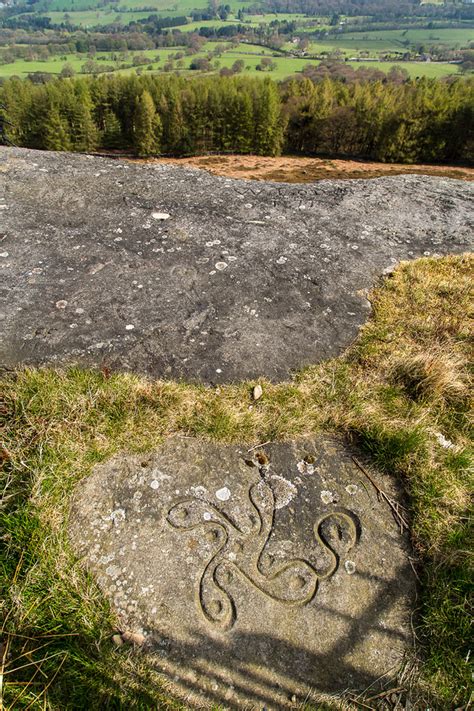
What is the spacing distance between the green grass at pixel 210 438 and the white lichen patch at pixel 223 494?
0.44 m

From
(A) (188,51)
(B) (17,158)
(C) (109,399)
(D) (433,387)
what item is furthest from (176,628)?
(A) (188,51)

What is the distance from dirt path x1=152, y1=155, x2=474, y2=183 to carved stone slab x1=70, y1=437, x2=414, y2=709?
16233mm

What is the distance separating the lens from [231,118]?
32938mm

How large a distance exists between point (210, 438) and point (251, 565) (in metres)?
0.98

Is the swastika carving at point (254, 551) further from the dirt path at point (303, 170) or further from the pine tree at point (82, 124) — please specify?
the pine tree at point (82, 124)

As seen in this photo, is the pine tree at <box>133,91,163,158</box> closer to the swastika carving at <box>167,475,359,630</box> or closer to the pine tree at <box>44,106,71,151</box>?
the pine tree at <box>44,106,71,151</box>

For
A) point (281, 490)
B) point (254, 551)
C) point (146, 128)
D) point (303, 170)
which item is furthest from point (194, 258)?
point (146, 128)

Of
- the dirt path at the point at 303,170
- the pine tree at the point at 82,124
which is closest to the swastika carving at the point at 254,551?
the dirt path at the point at 303,170

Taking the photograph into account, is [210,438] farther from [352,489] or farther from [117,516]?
[352,489]

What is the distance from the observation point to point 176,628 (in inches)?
89.4

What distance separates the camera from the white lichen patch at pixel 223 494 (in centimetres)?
286

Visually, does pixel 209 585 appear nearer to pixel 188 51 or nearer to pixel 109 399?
pixel 109 399

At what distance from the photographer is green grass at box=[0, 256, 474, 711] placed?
2076 mm

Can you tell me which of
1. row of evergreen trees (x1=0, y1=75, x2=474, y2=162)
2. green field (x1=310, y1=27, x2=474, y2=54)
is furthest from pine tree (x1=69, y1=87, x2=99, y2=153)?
green field (x1=310, y1=27, x2=474, y2=54)
